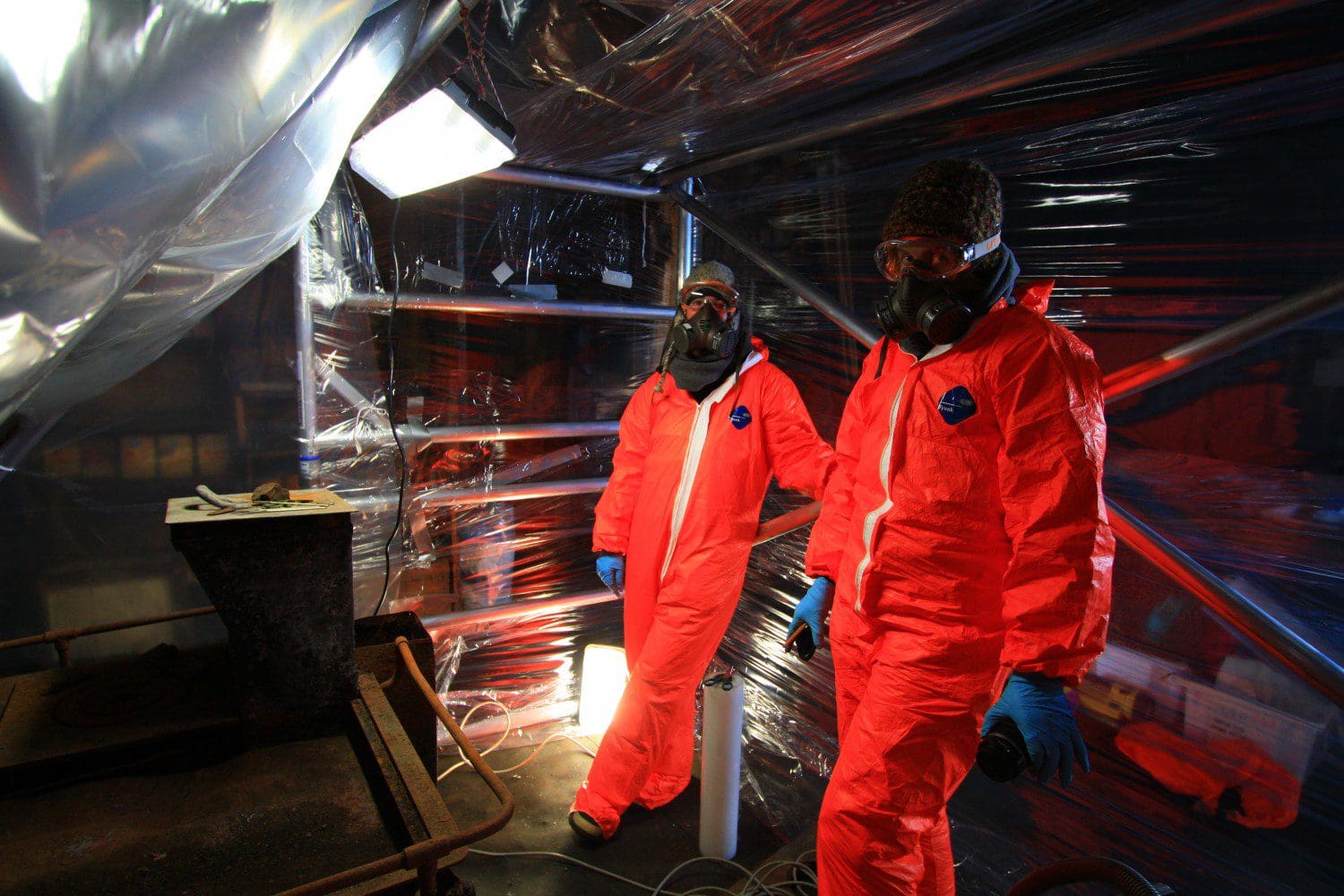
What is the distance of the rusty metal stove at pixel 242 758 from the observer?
3.03ft

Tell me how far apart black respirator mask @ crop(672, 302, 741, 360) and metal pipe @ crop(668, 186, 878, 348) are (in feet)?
1.06

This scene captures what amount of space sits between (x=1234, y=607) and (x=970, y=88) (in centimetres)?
134

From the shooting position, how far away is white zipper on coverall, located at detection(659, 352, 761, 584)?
225 centimetres

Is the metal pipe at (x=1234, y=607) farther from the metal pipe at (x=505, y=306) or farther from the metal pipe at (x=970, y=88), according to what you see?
the metal pipe at (x=505, y=306)

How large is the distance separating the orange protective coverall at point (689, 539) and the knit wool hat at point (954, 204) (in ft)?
2.68

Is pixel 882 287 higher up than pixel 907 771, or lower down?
higher up

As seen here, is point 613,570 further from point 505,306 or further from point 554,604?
point 505,306

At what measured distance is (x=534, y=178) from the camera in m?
2.73

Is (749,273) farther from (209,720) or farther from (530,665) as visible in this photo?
(209,720)

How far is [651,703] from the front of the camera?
2.17 metres

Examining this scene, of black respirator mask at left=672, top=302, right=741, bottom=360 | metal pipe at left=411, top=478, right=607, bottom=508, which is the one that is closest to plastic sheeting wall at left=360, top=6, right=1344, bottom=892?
black respirator mask at left=672, top=302, right=741, bottom=360

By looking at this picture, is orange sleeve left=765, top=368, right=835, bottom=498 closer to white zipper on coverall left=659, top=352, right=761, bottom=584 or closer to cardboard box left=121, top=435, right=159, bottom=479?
white zipper on coverall left=659, top=352, right=761, bottom=584

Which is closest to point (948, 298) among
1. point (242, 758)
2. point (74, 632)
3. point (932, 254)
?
point (932, 254)

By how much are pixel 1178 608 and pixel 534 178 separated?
2499 mm
